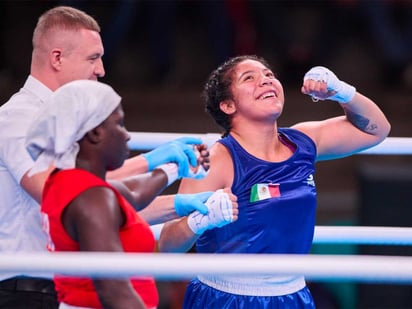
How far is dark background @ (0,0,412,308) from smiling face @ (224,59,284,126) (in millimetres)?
2192

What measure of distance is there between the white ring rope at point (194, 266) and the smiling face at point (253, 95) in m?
0.95

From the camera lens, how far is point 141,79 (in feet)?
18.2

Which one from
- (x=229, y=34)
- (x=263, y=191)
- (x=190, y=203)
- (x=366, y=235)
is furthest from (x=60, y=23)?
(x=229, y=34)

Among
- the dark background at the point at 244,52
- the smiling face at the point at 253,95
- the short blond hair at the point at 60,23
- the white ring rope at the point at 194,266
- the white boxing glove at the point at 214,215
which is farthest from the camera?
the dark background at the point at 244,52

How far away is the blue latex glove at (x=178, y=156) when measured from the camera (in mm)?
2070

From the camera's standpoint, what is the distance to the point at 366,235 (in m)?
2.55

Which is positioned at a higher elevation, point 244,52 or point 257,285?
point 244,52

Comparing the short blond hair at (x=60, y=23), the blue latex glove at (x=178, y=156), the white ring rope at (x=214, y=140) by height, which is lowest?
the white ring rope at (x=214, y=140)

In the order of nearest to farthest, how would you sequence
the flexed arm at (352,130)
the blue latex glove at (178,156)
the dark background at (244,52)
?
the blue latex glove at (178,156)
the flexed arm at (352,130)
the dark background at (244,52)

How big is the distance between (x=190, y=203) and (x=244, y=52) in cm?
294

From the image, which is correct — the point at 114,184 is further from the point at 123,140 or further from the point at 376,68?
the point at 376,68

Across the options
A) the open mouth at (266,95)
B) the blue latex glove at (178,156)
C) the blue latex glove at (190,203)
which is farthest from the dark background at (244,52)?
the blue latex glove at (178,156)

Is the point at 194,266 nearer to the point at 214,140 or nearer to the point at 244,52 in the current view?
the point at 214,140

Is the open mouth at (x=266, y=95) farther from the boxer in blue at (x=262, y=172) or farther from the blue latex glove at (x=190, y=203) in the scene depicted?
the blue latex glove at (x=190, y=203)
